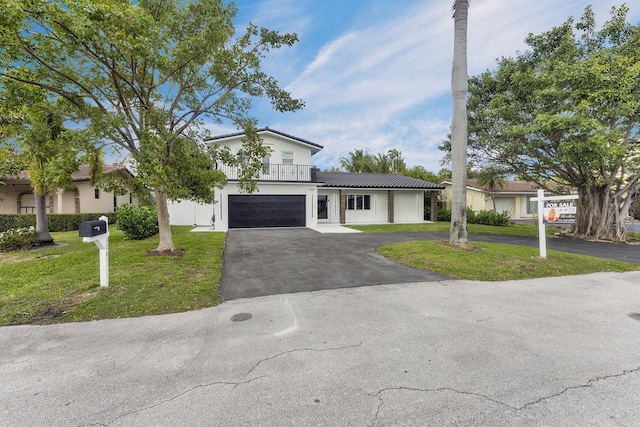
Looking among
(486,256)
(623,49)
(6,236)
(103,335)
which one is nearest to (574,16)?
(623,49)

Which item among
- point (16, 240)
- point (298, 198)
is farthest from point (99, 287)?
point (298, 198)

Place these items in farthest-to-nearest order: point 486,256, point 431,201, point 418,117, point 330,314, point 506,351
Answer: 1. point 431,201
2. point 418,117
3. point 486,256
4. point 330,314
5. point 506,351

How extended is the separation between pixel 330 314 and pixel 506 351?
2.23 m

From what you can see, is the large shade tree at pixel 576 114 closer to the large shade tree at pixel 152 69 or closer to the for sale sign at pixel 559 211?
the for sale sign at pixel 559 211

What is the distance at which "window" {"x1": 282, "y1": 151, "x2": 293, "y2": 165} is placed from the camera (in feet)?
64.4

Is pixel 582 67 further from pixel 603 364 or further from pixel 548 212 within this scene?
pixel 603 364

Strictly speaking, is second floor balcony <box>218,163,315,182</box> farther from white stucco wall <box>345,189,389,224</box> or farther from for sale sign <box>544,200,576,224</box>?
for sale sign <box>544,200,576,224</box>

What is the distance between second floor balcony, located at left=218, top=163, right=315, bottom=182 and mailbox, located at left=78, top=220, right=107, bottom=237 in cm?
1315

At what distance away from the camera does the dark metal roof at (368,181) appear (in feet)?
68.1

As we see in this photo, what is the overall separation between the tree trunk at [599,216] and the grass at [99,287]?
17211mm

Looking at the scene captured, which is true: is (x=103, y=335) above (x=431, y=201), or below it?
below

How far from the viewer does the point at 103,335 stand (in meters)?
3.61

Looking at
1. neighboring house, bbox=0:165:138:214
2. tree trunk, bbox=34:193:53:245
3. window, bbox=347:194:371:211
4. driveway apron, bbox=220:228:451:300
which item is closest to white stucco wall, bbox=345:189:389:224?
window, bbox=347:194:371:211

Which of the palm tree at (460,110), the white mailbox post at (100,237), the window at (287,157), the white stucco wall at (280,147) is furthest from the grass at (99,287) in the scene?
the window at (287,157)
